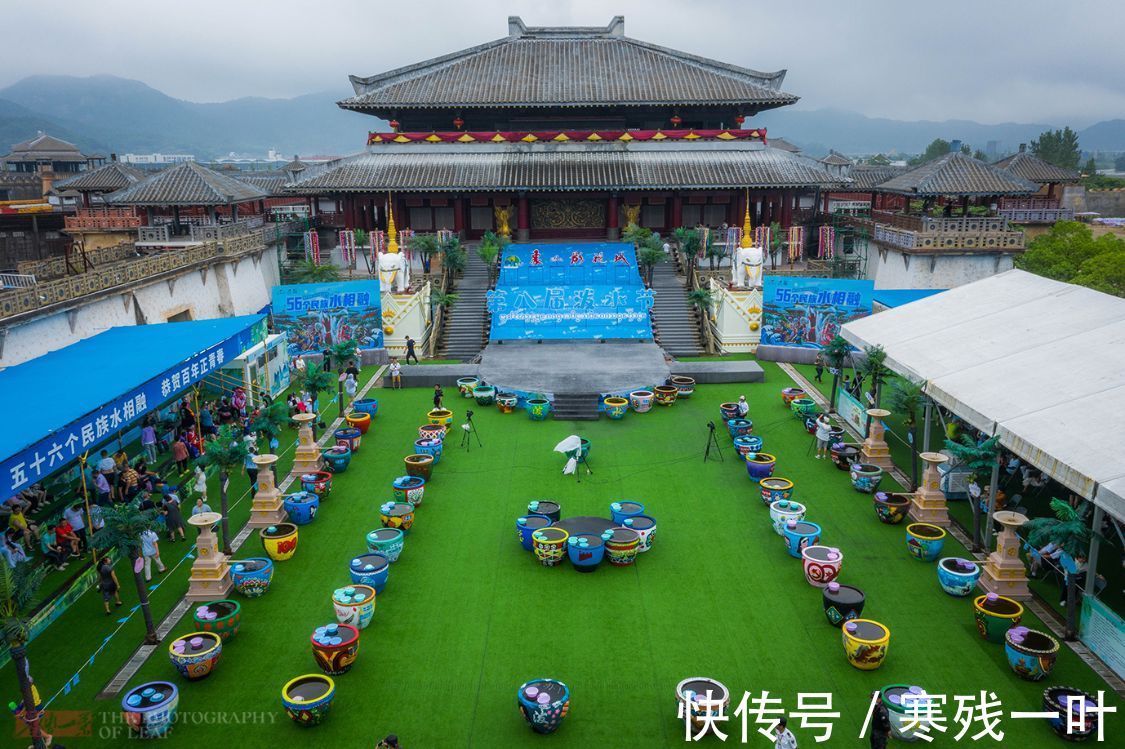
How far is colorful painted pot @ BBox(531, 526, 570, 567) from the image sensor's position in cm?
1706

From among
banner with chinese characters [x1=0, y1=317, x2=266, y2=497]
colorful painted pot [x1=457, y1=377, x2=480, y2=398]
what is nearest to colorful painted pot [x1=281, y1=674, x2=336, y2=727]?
banner with chinese characters [x1=0, y1=317, x2=266, y2=497]

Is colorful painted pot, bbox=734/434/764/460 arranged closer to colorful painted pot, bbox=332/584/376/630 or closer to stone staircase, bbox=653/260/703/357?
colorful painted pot, bbox=332/584/376/630

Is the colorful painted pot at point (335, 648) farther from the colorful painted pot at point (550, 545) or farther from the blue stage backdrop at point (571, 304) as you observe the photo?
the blue stage backdrop at point (571, 304)

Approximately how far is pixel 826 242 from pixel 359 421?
30683 mm

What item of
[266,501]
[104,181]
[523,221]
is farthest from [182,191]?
[266,501]

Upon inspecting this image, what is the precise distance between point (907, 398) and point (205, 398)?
74.0 ft

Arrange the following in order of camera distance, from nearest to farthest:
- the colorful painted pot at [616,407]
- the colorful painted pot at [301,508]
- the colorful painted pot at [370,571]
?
the colorful painted pot at [370,571]
the colorful painted pot at [301,508]
the colorful painted pot at [616,407]

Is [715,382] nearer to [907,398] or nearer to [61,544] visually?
[907,398]

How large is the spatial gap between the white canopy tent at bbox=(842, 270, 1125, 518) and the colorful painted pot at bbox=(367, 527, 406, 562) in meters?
12.7

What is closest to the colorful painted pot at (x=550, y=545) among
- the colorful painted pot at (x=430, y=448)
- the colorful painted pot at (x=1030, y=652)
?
the colorful painted pot at (x=430, y=448)

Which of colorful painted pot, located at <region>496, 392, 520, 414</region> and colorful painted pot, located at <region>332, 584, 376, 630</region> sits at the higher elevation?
colorful painted pot, located at <region>496, 392, 520, 414</region>

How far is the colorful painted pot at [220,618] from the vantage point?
47.1ft

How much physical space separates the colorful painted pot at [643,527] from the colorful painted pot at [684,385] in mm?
11430

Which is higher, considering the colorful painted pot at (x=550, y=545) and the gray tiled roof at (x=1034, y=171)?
the gray tiled roof at (x=1034, y=171)
